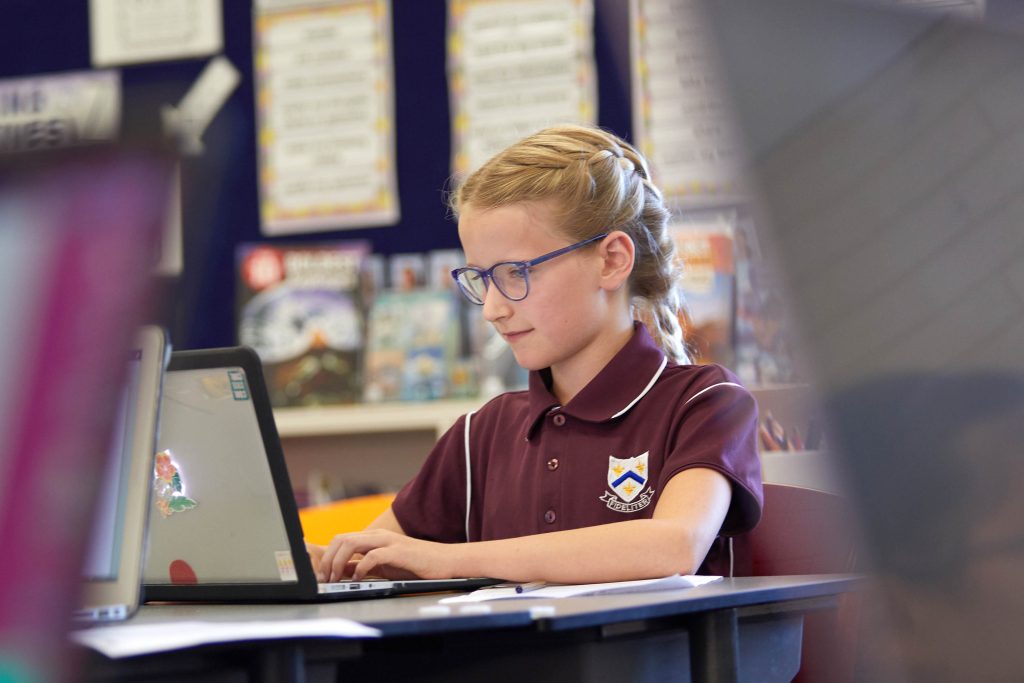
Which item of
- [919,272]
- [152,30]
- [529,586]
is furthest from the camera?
[152,30]

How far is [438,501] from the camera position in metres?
1.57

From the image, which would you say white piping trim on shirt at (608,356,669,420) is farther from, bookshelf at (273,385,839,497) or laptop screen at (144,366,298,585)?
bookshelf at (273,385,839,497)

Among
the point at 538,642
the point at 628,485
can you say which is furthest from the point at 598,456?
the point at 538,642

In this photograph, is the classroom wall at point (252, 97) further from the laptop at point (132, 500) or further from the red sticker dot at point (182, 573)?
the laptop at point (132, 500)

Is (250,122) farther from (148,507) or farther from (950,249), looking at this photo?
(950,249)

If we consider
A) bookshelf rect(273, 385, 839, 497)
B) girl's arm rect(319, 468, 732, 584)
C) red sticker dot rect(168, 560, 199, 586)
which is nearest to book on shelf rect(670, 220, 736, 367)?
bookshelf rect(273, 385, 839, 497)

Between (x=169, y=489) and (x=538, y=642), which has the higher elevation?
(x=169, y=489)

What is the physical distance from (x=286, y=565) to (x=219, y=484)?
88 mm

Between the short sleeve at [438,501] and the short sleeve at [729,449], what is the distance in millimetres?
358

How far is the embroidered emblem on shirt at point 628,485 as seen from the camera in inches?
52.8

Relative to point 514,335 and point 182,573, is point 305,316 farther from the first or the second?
point 182,573

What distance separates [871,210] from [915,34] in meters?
0.03

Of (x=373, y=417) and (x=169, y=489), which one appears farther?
(x=373, y=417)

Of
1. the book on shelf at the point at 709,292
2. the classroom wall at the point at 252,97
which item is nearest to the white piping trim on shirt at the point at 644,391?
the book on shelf at the point at 709,292
